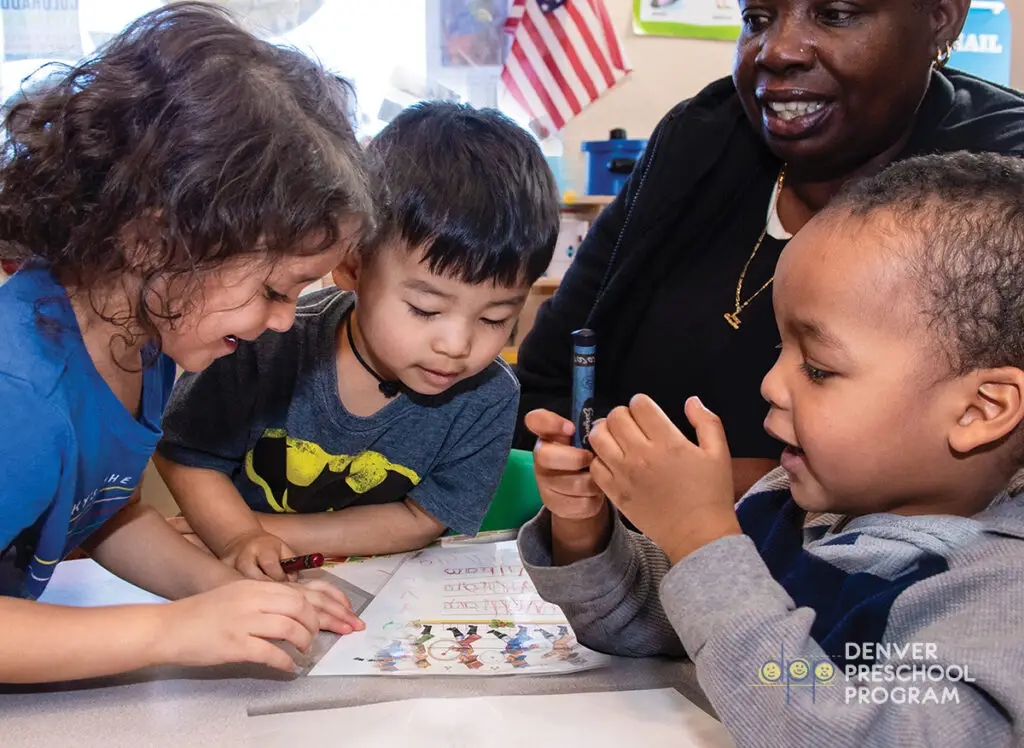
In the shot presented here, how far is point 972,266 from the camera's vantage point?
2.18 feet

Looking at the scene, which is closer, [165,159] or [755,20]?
[165,159]

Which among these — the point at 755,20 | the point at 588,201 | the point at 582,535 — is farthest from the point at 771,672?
the point at 588,201

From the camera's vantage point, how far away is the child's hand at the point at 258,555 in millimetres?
1030

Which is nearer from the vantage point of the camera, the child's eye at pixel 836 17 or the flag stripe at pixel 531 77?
the child's eye at pixel 836 17

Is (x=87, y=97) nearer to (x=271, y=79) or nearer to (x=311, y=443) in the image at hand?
(x=271, y=79)

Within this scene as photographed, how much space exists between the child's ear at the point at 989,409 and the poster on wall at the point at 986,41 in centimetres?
260

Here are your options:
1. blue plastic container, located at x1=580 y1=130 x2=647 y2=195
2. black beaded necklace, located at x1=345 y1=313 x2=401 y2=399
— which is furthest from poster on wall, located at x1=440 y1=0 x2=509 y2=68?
black beaded necklace, located at x1=345 y1=313 x2=401 y2=399

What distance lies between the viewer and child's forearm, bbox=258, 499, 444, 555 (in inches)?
44.8

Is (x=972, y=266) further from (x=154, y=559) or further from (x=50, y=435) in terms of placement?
(x=154, y=559)

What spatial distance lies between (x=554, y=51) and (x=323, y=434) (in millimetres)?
1975

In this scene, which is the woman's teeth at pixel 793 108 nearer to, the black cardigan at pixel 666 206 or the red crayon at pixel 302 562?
the black cardigan at pixel 666 206

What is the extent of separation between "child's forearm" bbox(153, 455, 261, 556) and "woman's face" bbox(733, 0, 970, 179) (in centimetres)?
86

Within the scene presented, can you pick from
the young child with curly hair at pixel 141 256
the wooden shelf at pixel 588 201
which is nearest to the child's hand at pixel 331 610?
the young child with curly hair at pixel 141 256

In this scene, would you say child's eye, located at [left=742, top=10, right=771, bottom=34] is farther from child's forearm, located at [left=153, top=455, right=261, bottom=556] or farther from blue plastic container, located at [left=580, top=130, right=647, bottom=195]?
blue plastic container, located at [left=580, top=130, right=647, bottom=195]
